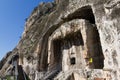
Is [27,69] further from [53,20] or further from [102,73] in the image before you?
[102,73]

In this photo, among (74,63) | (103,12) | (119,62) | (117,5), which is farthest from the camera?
(74,63)

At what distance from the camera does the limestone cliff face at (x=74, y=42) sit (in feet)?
39.5

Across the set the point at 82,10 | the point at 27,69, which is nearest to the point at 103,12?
the point at 82,10

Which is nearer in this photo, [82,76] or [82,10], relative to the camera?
[82,76]

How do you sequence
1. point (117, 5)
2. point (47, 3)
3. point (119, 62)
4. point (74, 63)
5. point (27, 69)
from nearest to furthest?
point (119, 62)
point (117, 5)
point (74, 63)
point (27, 69)
point (47, 3)

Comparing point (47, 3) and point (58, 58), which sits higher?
point (47, 3)

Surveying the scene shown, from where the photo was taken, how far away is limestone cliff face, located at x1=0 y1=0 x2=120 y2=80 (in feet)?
39.5

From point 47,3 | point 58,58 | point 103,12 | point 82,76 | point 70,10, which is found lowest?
point 82,76

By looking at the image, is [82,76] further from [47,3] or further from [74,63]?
[47,3]

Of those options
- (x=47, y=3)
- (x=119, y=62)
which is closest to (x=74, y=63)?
(x=119, y=62)

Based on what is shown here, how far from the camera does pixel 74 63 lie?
16250 mm

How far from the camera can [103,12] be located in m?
13.3

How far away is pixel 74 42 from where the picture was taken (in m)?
16.7

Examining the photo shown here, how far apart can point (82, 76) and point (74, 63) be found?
3.98 metres
